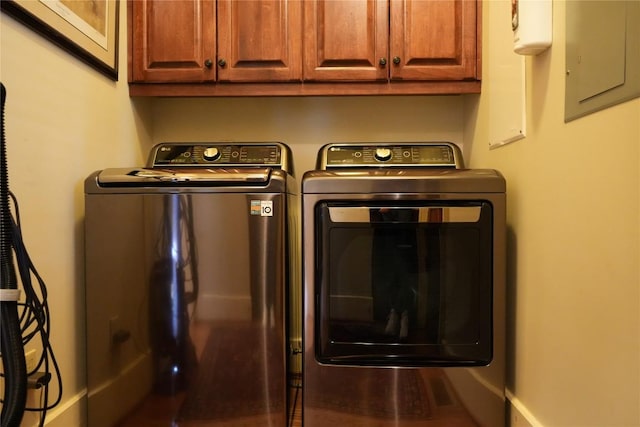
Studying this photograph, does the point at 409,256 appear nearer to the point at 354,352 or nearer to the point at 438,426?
the point at 354,352

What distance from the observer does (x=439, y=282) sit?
1.19 m

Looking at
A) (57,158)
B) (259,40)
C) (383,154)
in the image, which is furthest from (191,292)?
(259,40)

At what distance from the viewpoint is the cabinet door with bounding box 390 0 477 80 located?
5.01ft

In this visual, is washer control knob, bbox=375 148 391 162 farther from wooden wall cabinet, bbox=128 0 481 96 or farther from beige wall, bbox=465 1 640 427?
beige wall, bbox=465 1 640 427

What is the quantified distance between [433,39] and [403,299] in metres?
1.06

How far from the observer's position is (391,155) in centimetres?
157

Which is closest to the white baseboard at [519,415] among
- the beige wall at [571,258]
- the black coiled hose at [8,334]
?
the beige wall at [571,258]

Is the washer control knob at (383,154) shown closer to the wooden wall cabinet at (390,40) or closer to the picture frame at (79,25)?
the wooden wall cabinet at (390,40)

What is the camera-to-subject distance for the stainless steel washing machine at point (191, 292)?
1.18 m

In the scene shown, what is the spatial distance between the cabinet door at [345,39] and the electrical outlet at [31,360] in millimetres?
1319

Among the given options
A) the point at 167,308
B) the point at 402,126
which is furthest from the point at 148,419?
the point at 402,126

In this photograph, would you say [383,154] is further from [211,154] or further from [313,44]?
[211,154]

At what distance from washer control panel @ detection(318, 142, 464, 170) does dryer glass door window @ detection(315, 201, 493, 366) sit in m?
0.41

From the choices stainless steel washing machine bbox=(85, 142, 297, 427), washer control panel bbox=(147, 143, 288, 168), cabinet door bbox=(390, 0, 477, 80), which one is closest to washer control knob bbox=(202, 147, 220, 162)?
washer control panel bbox=(147, 143, 288, 168)
